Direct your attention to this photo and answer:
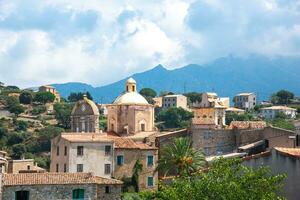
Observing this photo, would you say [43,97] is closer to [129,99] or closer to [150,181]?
[129,99]

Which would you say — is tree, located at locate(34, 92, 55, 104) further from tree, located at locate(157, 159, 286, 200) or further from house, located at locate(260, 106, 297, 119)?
tree, located at locate(157, 159, 286, 200)

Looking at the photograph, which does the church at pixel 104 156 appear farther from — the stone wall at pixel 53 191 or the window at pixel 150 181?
the stone wall at pixel 53 191

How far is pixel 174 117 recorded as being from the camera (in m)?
Answer: 158

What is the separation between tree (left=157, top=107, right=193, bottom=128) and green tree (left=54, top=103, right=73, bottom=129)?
21395 millimetres

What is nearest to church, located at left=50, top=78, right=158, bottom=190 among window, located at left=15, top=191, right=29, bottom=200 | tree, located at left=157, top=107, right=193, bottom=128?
window, located at left=15, top=191, right=29, bottom=200

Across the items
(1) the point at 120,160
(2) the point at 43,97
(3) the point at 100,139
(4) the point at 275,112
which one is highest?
(2) the point at 43,97

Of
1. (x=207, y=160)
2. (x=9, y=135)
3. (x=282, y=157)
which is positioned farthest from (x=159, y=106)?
(x=282, y=157)

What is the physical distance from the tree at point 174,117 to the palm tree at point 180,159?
283ft

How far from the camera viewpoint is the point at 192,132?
76812mm

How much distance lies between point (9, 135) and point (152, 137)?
70.9 metres

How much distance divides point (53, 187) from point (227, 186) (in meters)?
25.7

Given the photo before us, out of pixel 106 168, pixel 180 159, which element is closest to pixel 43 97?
pixel 106 168

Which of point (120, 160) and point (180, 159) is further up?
point (180, 159)

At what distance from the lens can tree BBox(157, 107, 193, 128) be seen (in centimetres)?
15505
